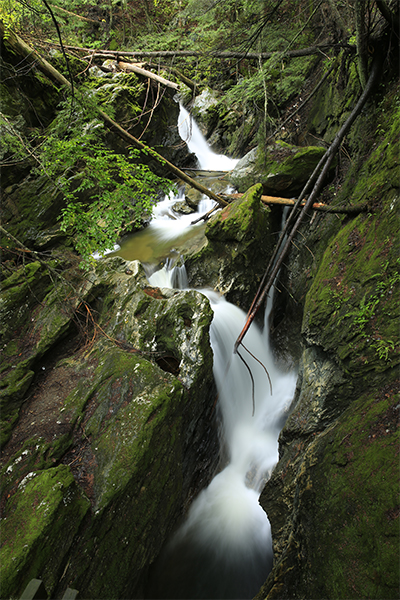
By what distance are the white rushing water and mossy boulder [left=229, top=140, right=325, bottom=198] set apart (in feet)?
11.2

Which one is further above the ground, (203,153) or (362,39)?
(362,39)

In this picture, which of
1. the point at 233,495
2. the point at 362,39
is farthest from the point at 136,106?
the point at 233,495

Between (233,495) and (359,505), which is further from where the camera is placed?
(233,495)

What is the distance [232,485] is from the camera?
502 cm

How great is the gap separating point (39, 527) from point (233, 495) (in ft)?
11.5

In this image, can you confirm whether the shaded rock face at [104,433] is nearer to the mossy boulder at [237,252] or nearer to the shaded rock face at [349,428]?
the shaded rock face at [349,428]

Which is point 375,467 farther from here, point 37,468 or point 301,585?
point 37,468

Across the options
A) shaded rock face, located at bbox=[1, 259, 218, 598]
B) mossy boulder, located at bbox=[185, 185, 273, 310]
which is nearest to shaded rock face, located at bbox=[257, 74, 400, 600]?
shaded rock face, located at bbox=[1, 259, 218, 598]

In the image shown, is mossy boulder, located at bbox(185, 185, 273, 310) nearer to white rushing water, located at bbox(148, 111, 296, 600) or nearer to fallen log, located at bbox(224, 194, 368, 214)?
fallen log, located at bbox(224, 194, 368, 214)

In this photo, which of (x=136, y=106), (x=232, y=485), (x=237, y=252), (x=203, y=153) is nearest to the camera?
(x=232, y=485)

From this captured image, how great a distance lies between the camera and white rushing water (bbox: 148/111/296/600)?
4.07 m

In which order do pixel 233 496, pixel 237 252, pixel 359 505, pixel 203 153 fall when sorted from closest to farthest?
pixel 359 505 < pixel 233 496 < pixel 237 252 < pixel 203 153

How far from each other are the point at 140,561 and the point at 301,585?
1.91 metres

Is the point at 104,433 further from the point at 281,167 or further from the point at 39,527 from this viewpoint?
the point at 281,167
